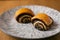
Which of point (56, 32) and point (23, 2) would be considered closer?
point (56, 32)

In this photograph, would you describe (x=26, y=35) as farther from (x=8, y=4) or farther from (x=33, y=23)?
(x=8, y=4)

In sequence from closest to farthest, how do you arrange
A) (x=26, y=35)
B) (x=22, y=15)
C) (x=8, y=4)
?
(x=26, y=35) → (x=22, y=15) → (x=8, y=4)

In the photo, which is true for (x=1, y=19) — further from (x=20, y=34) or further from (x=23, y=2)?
(x=23, y=2)

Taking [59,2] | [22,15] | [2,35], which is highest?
[59,2]

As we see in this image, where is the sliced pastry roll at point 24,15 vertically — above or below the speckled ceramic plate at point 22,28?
above

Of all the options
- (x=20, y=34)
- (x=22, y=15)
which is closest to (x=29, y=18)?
(x=22, y=15)

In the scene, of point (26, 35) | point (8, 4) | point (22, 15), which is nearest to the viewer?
point (26, 35)

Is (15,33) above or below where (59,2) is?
below

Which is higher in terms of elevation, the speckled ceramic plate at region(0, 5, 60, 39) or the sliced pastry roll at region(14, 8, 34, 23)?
the sliced pastry roll at region(14, 8, 34, 23)
